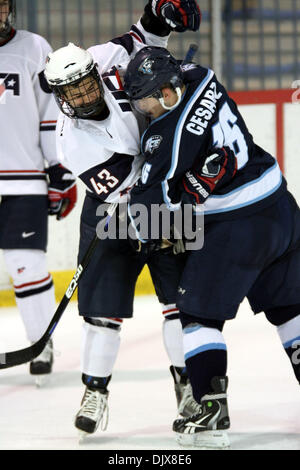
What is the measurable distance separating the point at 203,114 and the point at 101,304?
58 centimetres

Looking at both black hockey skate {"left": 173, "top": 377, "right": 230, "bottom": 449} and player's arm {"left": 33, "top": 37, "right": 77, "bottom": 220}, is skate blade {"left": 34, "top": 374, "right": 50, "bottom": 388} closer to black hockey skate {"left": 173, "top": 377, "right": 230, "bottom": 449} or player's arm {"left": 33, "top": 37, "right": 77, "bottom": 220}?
player's arm {"left": 33, "top": 37, "right": 77, "bottom": 220}

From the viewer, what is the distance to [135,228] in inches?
94.1

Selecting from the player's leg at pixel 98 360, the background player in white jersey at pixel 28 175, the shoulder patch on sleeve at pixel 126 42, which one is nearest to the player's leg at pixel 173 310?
the player's leg at pixel 98 360

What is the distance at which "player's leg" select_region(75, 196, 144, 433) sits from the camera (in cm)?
256

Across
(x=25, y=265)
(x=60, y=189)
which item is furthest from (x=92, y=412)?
(x=60, y=189)

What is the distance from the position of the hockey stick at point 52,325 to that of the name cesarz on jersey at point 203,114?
38 centimetres

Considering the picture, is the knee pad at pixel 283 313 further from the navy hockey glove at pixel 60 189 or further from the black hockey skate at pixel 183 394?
the navy hockey glove at pixel 60 189

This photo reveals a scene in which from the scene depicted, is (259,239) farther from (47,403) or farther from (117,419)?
(47,403)

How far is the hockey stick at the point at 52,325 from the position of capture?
2.54 meters

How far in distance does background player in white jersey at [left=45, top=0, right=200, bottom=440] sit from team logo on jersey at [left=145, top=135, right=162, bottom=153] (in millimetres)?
104

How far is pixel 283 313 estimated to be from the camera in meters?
2.43

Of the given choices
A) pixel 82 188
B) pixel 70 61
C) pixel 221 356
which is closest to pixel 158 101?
pixel 70 61

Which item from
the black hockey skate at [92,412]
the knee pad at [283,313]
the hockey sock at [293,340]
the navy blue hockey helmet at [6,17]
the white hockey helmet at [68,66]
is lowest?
the black hockey skate at [92,412]

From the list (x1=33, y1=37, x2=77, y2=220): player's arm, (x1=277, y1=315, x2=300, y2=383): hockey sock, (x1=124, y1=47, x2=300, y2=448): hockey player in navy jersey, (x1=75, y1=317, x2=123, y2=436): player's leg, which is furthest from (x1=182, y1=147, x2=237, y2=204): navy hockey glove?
(x1=33, y1=37, x2=77, y2=220): player's arm
